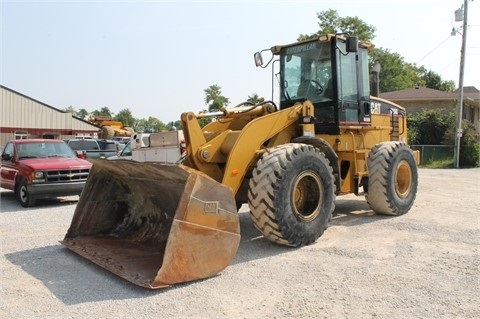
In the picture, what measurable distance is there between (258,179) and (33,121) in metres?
35.2

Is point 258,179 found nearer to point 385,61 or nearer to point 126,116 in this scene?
point 385,61

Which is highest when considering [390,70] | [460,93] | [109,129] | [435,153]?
[390,70]

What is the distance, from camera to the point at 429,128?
90.4 ft

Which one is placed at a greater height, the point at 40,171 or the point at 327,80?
the point at 327,80

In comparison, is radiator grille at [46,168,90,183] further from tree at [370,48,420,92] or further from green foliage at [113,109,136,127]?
green foliage at [113,109,136,127]

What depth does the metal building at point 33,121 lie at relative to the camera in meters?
34.9

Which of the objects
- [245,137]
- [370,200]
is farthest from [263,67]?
[370,200]

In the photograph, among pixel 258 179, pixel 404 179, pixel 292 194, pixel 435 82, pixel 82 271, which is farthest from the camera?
pixel 435 82

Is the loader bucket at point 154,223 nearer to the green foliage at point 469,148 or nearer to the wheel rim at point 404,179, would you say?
the wheel rim at point 404,179

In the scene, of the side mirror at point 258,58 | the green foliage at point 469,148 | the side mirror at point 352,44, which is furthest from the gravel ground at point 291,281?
the green foliage at point 469,148

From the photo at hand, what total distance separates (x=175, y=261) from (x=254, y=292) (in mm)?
852

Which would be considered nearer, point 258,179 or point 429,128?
point 258,179

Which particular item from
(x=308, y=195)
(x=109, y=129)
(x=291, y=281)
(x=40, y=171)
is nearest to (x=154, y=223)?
(x=308, y=195)

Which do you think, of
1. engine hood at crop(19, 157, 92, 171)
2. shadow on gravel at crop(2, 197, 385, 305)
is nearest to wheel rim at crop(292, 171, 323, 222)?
shadow on gravel at crop(2, 197, 385, 305)
